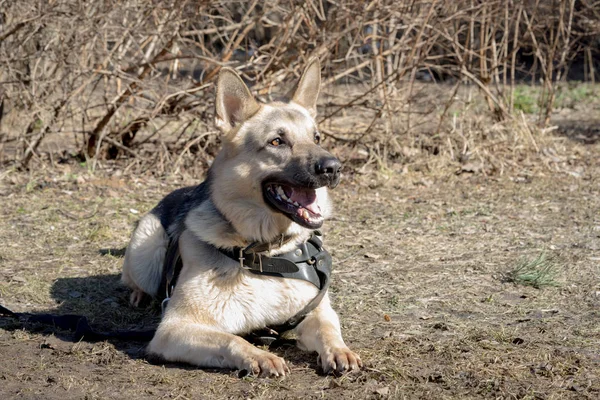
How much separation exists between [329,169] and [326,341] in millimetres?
911

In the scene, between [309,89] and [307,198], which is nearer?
[307,198]

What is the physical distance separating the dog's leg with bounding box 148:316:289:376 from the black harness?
40 cm

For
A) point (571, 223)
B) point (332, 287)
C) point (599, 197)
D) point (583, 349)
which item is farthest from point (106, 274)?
point (599, 197)

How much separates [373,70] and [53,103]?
3.64m

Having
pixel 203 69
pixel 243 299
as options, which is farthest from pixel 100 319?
pixel 203 69

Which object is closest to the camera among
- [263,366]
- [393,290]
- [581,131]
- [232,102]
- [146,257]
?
[263,366]

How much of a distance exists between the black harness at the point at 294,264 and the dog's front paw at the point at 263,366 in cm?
53

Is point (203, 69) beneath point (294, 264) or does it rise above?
above

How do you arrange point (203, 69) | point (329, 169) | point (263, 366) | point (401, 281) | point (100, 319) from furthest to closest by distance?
point (203, 69), point (401, 281), point (100, 319), point (329, 169), point (263, 366)

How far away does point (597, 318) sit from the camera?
16.0 ft

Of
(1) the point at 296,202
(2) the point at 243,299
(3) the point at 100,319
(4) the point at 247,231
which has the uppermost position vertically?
(1) the point at 296,202

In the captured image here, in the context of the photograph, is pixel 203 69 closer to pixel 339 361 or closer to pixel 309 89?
pixel 309 89

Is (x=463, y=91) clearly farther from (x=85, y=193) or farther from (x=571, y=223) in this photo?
(x=85, y=193)

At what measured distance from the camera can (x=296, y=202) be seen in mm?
4426
